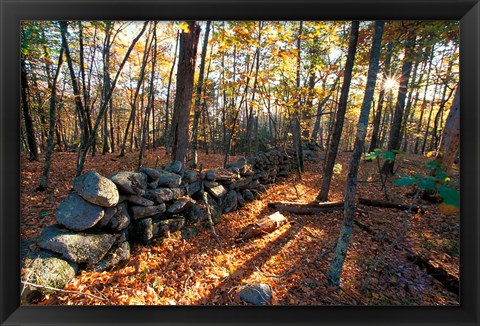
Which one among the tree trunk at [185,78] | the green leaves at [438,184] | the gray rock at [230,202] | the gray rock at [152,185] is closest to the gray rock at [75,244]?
the gray rock at [152,185]

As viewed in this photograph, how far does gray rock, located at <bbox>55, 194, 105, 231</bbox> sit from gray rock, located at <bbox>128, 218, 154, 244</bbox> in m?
0.64

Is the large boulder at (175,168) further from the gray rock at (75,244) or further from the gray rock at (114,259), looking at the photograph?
the gray rock at (75,244)

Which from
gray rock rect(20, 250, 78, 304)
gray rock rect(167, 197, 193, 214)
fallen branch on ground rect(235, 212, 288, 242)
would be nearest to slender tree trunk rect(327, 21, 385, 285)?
fallen branch on ground rect(235, 212, 288, 242)

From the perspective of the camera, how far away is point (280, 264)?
9.48 feet

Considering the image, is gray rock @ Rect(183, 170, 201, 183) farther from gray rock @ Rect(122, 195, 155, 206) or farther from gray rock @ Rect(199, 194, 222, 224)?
gray rock @ Rect(122, 195, 155, 206)

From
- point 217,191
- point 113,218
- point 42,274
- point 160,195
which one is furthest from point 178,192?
point 42,274

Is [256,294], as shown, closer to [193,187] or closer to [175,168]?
[193,187]

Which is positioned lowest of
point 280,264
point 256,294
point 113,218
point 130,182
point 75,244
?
point 280,264

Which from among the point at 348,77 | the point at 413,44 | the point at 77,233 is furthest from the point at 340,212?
the point at 77,233

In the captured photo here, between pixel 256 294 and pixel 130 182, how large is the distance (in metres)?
2.13

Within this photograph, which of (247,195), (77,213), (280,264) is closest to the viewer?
(77,213)

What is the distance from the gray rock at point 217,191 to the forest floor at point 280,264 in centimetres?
57

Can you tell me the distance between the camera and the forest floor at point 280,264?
6.63 ft
